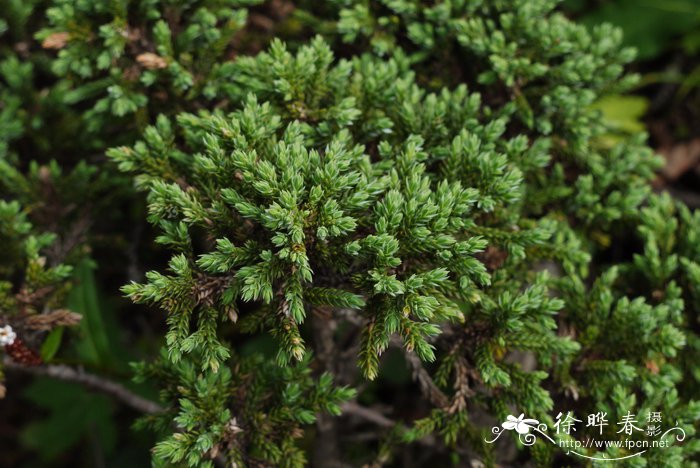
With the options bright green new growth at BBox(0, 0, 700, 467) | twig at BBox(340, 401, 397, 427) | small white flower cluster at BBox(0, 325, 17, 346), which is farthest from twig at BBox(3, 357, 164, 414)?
twig at BBox(340, 401, 397, 427)

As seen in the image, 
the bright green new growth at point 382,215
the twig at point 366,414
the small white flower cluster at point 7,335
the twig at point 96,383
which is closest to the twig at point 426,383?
the bright green new growth at point 382,215

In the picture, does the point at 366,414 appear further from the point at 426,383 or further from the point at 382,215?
the point at 382,215

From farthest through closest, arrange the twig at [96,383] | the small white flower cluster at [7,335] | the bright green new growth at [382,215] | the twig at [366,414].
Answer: the twig at [96,383] < the twig at [366,414] < the small white flower cluster at [7,335] < the bright green new growth at [382,215]

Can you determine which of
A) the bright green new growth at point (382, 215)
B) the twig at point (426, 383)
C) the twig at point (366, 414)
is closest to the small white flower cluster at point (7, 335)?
the bright green new growth at point (382, 215)

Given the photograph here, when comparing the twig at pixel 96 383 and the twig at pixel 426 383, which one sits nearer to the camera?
the twig at pixel 426 383

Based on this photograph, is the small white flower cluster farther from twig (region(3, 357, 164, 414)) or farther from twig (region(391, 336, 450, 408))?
twig (region(391, 336, 450, 408))

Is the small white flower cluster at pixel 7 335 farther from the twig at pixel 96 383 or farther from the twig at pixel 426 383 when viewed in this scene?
the twig at pixel 426 383

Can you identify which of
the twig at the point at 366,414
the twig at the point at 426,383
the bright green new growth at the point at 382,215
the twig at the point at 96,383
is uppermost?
the bright green new growth at the point at 382,215

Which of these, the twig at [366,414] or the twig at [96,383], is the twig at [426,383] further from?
the twig at [96,383]

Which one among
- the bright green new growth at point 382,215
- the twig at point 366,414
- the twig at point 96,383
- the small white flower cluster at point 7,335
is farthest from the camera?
the twig at point 96,383

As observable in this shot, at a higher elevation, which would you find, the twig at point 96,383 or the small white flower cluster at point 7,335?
the small white flower cluster at point 7,335

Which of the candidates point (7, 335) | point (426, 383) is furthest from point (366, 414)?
point (7, 335)

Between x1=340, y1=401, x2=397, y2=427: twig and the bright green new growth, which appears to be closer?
the bright green new growth
